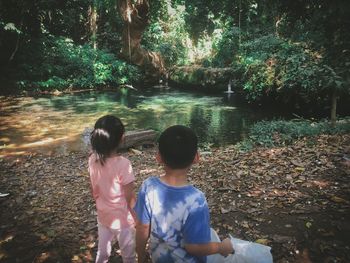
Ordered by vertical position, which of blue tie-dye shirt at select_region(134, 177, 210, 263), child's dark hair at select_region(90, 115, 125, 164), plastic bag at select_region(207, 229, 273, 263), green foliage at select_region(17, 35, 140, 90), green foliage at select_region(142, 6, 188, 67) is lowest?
plastic bag at select_region(207, 229, 273, 263)

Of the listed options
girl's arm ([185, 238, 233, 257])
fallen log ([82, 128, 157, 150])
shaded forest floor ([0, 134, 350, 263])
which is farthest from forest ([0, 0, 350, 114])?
girl's arm ([185, 238, 233, 257])

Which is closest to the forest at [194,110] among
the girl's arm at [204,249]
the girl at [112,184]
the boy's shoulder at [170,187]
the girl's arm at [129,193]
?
the girl at [112,184]

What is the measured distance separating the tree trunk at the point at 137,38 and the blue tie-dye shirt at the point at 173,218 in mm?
22291

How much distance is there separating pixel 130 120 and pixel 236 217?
894cm

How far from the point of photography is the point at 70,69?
21641mm

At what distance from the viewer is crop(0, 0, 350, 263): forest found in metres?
3.98

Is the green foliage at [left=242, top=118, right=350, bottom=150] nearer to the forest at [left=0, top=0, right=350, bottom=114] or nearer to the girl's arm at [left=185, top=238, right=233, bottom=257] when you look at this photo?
the forest at [left=0, top=0, right=350, bottom=114]

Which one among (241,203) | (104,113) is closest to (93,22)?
(104,113)

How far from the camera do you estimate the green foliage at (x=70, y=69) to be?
67.2 ft

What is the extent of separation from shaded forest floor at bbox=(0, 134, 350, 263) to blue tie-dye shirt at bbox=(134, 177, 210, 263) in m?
1.69

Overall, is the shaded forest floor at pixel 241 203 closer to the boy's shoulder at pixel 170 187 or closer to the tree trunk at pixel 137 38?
the boy's shoulder at pixel 170 187

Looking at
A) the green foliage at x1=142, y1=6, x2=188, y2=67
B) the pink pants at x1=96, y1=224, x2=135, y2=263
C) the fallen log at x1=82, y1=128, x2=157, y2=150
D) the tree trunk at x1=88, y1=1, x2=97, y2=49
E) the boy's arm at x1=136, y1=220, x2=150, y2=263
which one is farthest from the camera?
the green foliage at x1=142, y1=6, x2=188, y2=67

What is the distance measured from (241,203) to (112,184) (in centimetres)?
232

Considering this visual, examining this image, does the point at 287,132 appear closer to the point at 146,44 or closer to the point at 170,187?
the point at 170,187
